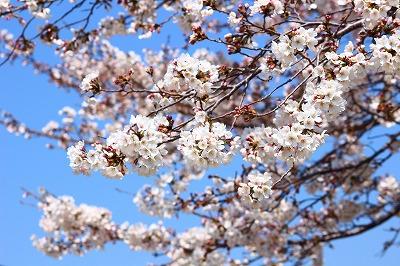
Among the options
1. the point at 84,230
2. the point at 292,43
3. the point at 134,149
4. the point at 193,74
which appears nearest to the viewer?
the point at 134,149

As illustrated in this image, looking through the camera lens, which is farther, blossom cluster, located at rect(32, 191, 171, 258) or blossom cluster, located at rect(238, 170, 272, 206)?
blossom cluster, located at rect(32, 191, 171, 258)

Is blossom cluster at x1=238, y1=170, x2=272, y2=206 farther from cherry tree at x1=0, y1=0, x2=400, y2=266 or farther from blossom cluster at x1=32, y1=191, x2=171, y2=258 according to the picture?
blossom cluster at x1=32, y1=191, x2=171, y2=258

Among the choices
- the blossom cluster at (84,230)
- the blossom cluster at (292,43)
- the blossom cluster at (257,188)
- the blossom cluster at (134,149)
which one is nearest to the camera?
the blossom cluster at (134,149)

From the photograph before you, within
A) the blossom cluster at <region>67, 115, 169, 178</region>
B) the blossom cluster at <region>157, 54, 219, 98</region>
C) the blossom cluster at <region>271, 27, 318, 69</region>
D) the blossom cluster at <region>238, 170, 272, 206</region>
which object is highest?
the blossom cluster at <region>271, 27, 318, 69</region>

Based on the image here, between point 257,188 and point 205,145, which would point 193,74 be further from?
point 257,188

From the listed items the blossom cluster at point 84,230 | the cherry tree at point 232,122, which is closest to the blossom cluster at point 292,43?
the cherry tree at point 232,122

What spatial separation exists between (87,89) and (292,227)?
21.5 ft

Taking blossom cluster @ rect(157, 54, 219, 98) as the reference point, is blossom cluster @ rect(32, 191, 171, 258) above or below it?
above

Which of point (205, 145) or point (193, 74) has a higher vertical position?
point (193, 74)

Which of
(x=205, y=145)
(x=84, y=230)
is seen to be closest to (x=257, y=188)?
(x=205, y=145)

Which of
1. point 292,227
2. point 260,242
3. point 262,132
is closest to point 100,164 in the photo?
point 262,132

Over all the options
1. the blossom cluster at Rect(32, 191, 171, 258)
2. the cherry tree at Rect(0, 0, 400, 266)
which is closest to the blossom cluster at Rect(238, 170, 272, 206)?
the cherry tree at Rect(0, 0, 400, 266)

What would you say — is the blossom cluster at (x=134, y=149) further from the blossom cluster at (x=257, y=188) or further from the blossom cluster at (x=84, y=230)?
the blossom cluster at (x=84, y=230)

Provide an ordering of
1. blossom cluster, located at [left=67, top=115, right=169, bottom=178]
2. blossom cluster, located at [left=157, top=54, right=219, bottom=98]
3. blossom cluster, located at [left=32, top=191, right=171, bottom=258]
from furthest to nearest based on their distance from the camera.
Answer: blossom cluster, located at [left=32, top=191, right=171, bottom=258] < blossom cluster, located at [left=157, top=54, right=219, bottom=98] < blossom cluster, located at [left=67, top=115, right=169, bottom=178]
